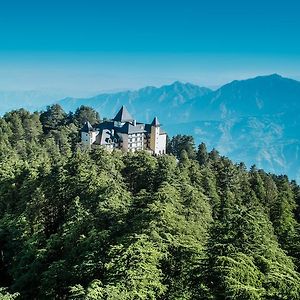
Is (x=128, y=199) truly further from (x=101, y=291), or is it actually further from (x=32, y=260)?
(x=101, y=291)

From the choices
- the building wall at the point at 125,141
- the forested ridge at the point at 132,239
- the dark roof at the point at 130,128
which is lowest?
Answer: the forested ridge at the point at 132,239

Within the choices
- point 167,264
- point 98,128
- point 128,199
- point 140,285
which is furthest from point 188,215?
point 98,128

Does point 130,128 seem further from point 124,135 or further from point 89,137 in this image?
point 89,137

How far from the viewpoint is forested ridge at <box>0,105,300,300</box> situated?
18.1 metres

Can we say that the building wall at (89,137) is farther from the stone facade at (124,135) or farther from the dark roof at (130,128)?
the dark roof at (130,128)

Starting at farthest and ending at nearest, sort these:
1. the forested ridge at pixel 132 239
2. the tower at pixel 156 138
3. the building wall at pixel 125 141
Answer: the tower at pixel 156 138, the building wall at pixel 125 141, the forested ridge at pixel 132 239

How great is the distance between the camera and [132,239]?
2195 cm

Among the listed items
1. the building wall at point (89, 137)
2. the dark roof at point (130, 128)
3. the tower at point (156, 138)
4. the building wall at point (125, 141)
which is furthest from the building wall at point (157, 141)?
the building wall at point (89, 137)

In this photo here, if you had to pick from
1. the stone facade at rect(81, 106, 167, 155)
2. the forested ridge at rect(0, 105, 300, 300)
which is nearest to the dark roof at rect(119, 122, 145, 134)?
the stone facade at rect(81, 106, 167, 155)

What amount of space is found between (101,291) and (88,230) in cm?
1031

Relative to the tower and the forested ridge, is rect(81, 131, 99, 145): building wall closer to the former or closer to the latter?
the tower

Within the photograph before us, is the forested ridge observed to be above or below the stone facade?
below

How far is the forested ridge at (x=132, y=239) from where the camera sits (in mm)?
18141

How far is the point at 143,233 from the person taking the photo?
886 inches
